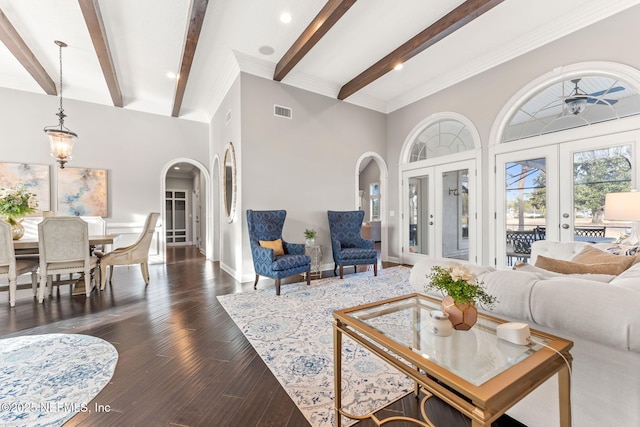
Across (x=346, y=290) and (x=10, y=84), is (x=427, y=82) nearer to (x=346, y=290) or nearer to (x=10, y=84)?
(x=346, y=290)

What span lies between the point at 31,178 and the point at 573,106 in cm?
899

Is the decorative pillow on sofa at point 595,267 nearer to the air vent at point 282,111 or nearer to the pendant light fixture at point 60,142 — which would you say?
the air vent at point 282,111

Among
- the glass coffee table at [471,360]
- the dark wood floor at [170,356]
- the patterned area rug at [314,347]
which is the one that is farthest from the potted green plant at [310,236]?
the glass coffee table at [471,360]

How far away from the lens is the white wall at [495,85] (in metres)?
3.17

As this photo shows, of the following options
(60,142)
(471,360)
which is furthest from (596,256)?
(60,142)

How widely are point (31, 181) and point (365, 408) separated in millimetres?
6944

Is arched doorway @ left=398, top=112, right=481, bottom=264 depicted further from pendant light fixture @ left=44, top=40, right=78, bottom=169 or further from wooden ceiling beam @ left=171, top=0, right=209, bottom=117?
pendant light fixture @ left=44, top=40, right=78, bottom=169

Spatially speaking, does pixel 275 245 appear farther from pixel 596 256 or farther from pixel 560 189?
pixel 560 189

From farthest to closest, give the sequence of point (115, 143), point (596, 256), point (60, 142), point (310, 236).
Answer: point (115, 143)
point (310, 236)
point (60, 142)
point (596, 256)

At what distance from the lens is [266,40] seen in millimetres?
3922

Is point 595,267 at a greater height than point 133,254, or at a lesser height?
greater

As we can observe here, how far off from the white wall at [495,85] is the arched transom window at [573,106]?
10.0 inches

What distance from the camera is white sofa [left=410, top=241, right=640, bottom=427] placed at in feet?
3.10

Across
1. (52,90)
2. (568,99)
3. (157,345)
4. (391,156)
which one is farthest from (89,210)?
(568,99)
